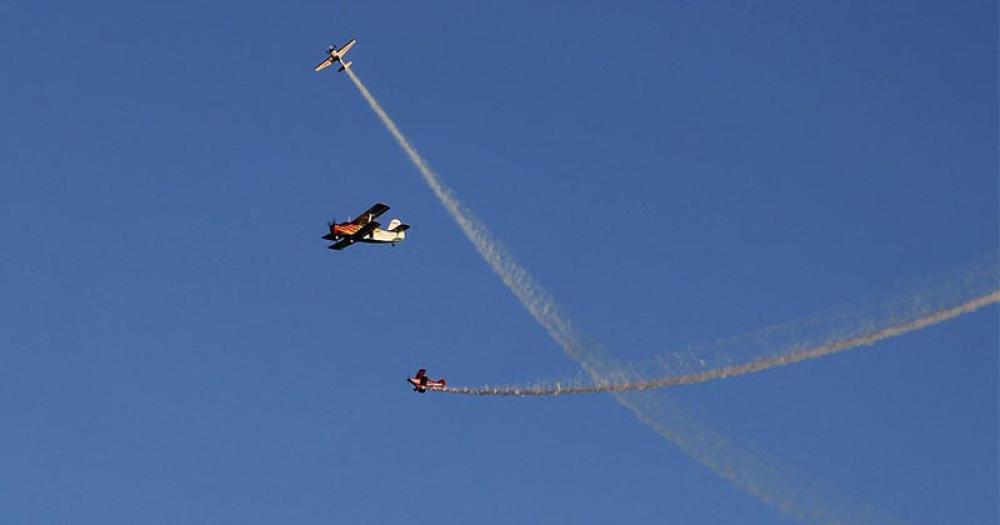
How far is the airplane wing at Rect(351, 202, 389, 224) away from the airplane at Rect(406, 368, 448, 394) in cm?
1231

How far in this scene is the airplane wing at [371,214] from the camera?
12500cm

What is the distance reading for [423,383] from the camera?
11931cm

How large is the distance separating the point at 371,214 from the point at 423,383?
1348 cm

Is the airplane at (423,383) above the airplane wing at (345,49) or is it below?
below

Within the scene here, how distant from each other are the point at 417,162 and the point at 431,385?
14740 mm

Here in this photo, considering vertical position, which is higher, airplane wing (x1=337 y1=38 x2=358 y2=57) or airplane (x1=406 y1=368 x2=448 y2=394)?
airplane wing (x1=337 y1=38 x2=358 y2=57)

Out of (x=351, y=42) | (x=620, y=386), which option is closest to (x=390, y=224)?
(x=351, y=42)

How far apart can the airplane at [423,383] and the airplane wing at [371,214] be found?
1231 centimetres

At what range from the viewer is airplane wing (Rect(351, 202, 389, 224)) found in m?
125

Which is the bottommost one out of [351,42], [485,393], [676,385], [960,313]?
[960,313]

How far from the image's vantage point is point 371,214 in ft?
413

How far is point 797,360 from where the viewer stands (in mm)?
88688

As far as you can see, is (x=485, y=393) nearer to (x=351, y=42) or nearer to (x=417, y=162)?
(x=417, y=162)

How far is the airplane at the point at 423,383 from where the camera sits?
11869 centimetres
